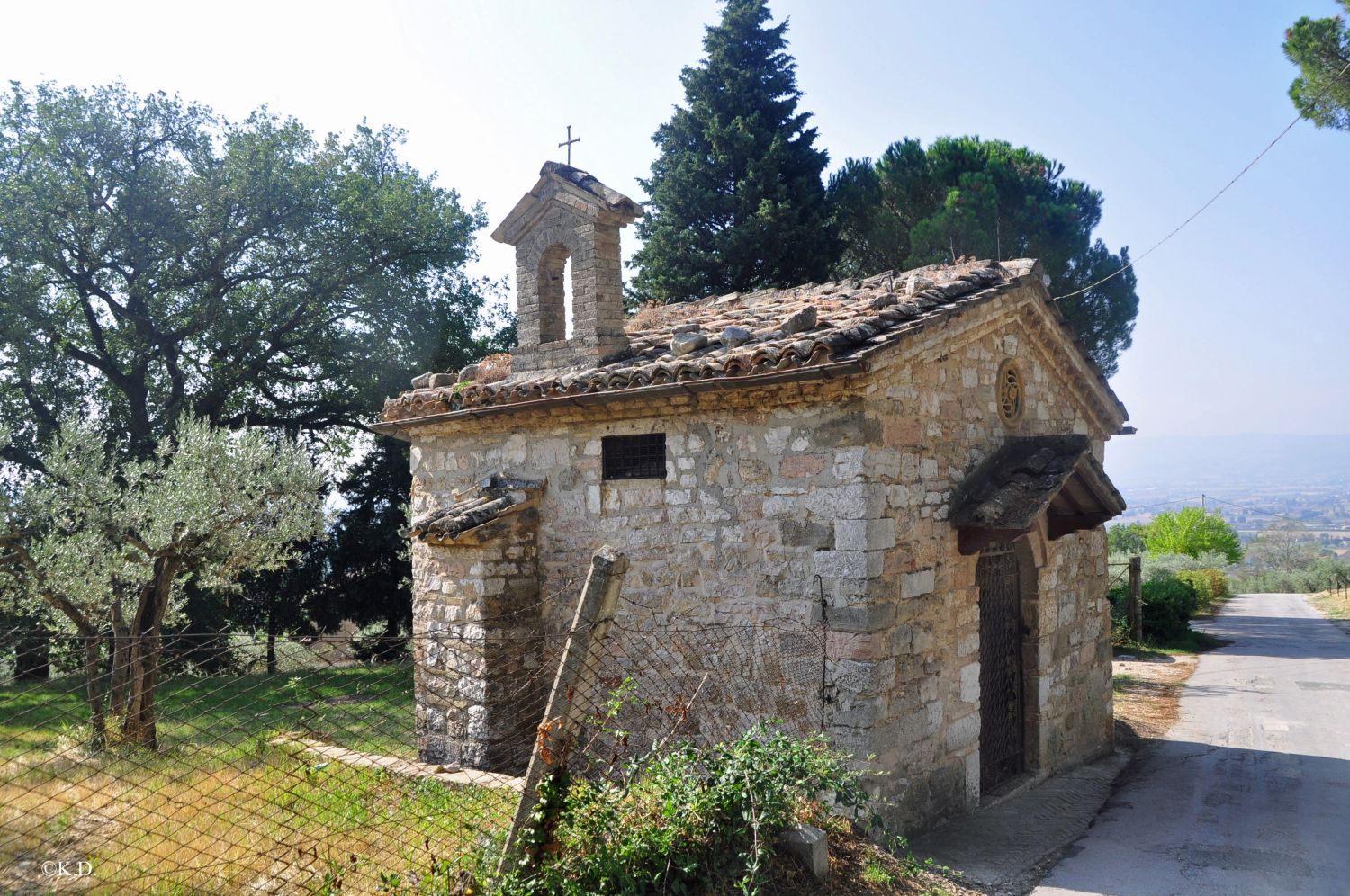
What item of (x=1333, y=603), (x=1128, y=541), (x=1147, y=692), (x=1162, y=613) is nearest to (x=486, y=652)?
(x=1147, y=692)

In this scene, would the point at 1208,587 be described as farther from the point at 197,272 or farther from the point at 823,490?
the point at 197,272

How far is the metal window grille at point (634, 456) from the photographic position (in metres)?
7.43

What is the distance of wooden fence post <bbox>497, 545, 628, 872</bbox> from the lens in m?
4.15

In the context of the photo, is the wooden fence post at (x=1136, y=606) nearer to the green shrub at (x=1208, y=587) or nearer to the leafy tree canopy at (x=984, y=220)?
the leafy tree canopy at (x=984, y=220)

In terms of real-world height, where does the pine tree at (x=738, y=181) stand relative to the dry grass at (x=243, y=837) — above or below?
above

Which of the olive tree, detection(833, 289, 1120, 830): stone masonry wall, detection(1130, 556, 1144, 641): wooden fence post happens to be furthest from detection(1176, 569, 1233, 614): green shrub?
the olive tree

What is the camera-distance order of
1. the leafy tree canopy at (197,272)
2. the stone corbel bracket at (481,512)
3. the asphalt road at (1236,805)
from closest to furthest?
the asphalt road at (1236,805) < the stone corbel bracket at (481,512) < the leafy tree canopy at (197,272)

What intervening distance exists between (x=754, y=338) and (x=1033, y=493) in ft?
8.17

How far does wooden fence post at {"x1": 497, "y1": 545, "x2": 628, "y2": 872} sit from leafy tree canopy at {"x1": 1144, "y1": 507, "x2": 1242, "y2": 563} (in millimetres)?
36440

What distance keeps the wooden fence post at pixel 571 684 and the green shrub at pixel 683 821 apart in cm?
11

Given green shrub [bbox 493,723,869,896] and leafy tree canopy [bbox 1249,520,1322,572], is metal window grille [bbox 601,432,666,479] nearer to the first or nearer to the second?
green shrub [bbox 493,723,869,896]

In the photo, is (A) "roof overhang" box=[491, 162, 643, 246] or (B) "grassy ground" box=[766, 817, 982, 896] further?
(A) "roof overhang" box=[491, 162, 643, 246]

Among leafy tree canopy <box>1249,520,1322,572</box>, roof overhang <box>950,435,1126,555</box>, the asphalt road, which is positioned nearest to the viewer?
the asphalt road

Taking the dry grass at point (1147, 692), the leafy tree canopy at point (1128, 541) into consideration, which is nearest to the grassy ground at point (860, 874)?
the dry grass at point (1147, 692)
